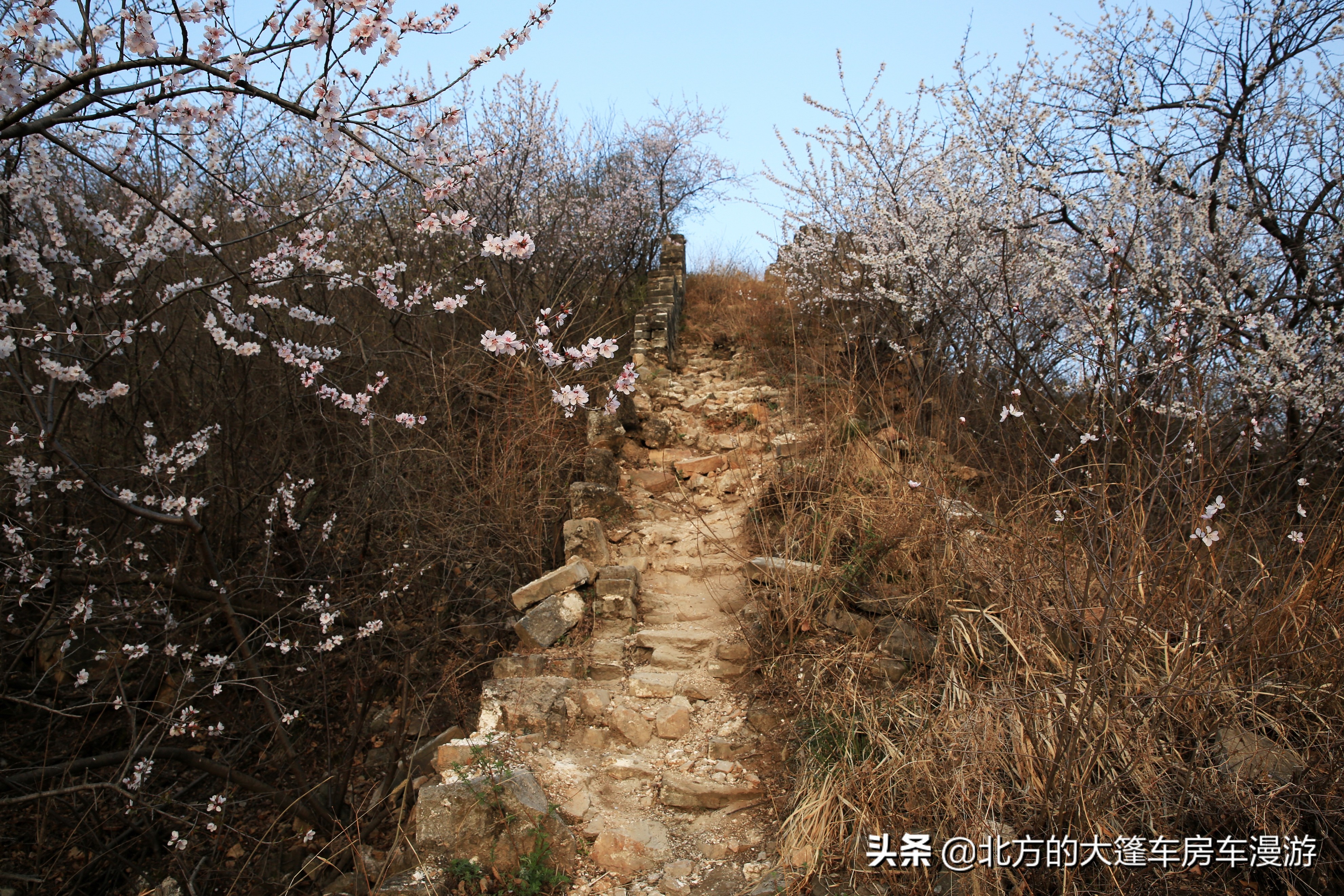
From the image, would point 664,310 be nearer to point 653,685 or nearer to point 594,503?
point 594,503

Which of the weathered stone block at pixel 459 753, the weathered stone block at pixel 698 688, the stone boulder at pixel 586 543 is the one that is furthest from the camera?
the stone boulder at pixel 586 543

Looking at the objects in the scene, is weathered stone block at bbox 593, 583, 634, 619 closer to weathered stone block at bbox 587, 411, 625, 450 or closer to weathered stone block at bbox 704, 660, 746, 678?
weathered stone block at bbox 704, 660, 746, 678

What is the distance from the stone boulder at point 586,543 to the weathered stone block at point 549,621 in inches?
17.5

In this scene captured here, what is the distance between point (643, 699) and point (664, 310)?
19.6 ft

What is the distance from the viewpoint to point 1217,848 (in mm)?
2566

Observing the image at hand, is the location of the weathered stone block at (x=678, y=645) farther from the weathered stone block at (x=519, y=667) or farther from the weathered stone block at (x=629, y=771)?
the weathered stone block at (x=629, y=771)

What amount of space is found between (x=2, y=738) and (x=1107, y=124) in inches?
332

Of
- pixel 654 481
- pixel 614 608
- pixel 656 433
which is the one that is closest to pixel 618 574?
pixel 614 608

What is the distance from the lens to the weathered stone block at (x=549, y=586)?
4.69 m

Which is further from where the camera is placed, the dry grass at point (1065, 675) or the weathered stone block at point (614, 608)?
the weathered stone block at point (614, 608)

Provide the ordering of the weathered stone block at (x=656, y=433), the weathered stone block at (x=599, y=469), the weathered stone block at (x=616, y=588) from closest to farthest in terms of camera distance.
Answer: the weathered stone block at (x=616, y=588), the weathered stone block at (x=599, y=469), the weathered stone block at (x=656, y=433)

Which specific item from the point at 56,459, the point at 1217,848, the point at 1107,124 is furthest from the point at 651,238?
the point at 1217,848

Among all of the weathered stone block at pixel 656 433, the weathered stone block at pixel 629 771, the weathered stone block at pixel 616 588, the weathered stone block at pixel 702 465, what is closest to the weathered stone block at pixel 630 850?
the weathered stone block at pixel 629 771

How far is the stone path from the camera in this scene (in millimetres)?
→ 3006
